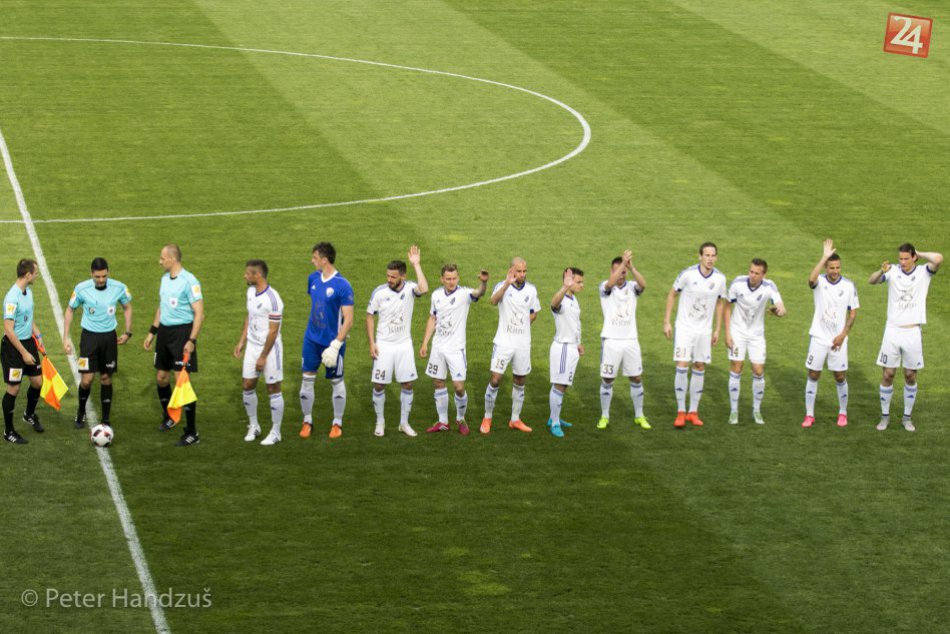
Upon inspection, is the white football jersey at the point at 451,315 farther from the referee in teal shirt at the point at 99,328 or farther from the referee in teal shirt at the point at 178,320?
the referee in teal shirt at the point at 99,328

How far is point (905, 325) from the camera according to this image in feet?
60.8

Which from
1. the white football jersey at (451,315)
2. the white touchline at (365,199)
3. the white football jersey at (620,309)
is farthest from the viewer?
the white touchline at (365,199)

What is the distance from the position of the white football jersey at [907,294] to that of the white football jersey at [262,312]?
286 inches

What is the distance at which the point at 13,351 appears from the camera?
1747 cm

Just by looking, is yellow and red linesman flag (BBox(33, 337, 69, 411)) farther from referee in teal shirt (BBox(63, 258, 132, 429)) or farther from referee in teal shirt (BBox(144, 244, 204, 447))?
referee in teal shirt (BBox(144, 244, 204, 447))

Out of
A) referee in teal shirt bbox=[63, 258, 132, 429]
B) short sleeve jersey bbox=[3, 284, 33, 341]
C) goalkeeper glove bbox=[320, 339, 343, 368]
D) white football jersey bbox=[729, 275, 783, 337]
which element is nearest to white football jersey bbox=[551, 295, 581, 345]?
white football jersey bbox=[729, 275, 783, 337]

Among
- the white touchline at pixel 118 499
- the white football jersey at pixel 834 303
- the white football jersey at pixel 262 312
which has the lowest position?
the white touchline at pixel 118 499

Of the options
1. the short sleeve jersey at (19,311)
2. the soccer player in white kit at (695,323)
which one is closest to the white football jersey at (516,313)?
the soccer player in white kit at (695,323)

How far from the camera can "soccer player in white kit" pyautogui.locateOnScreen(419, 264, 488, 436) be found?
18.0 meters

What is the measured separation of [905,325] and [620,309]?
346 centimetres

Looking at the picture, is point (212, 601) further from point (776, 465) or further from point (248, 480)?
point (776, 465)

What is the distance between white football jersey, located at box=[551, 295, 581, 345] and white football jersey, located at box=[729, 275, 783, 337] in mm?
1962

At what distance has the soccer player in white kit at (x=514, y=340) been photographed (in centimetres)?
1814

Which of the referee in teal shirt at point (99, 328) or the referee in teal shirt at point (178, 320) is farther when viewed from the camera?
the referee in teal shirt at point (99, 328)
